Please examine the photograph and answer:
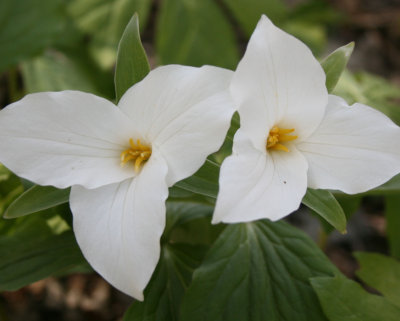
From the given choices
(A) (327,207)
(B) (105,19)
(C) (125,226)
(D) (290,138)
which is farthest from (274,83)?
(B) (105,19)

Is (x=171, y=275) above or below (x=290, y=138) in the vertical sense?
below

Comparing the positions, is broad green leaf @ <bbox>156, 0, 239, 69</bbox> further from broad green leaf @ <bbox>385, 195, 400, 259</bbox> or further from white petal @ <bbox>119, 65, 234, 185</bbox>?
white petal @ <bbox>119, 65, 234, 185</bbox>

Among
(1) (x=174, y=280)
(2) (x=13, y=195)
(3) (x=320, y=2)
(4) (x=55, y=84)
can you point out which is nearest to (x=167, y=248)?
(1) (x=174, y=280)

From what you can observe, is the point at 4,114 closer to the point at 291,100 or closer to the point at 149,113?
the point at 149,113

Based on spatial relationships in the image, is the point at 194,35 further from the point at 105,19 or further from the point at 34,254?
the point at 34,254

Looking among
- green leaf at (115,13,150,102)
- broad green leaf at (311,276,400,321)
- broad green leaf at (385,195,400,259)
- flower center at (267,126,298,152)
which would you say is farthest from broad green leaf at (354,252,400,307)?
green leaf at (115,13,150,102)
